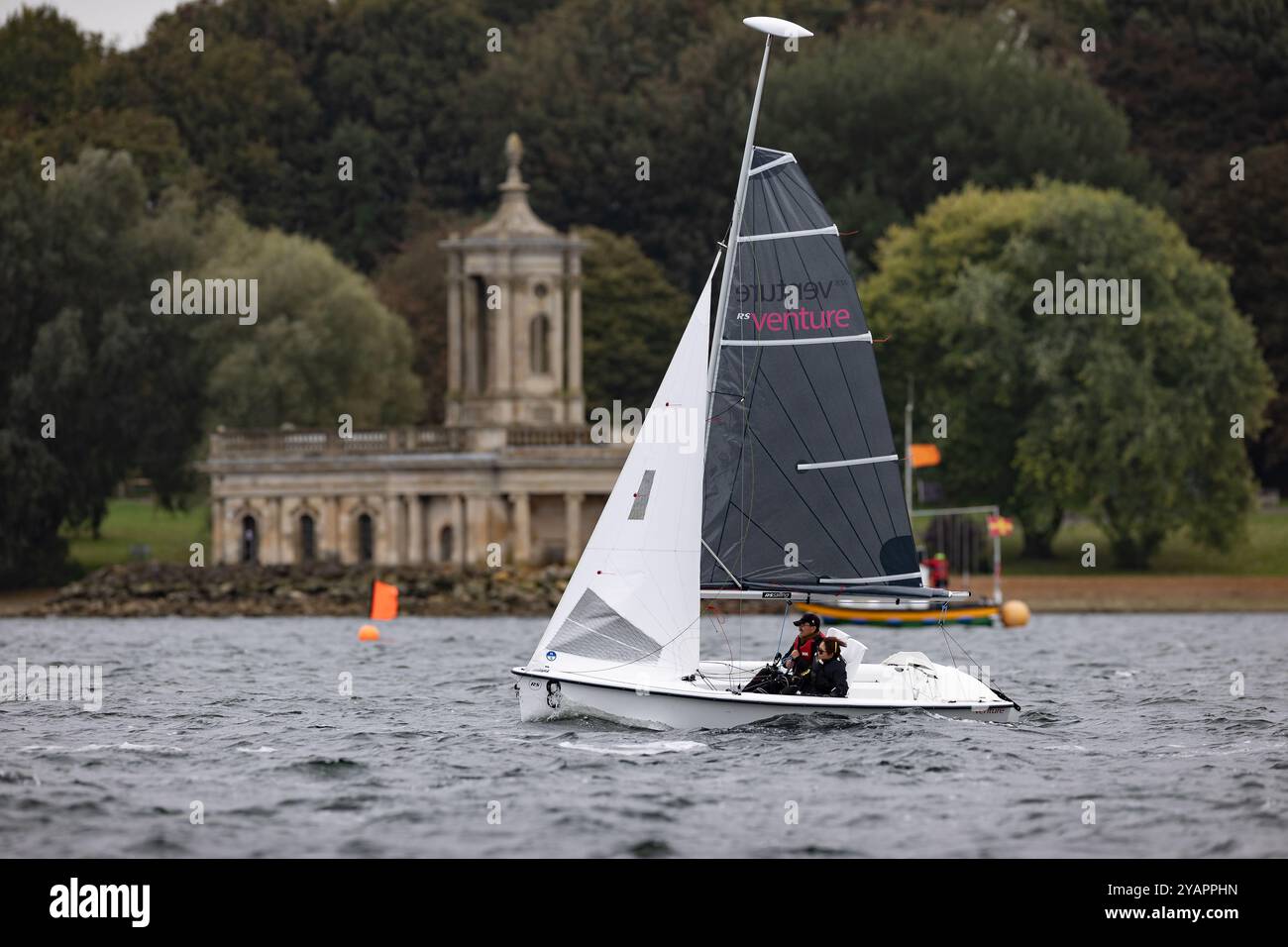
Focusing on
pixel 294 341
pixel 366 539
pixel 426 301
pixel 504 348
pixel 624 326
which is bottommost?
pixel 366 539

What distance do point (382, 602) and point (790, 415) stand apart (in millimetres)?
36242

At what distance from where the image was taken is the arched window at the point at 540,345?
9231cm

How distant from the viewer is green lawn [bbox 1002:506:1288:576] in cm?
8969

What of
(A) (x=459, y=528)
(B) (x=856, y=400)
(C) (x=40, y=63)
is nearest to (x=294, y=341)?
(A) (x=459, y=528)

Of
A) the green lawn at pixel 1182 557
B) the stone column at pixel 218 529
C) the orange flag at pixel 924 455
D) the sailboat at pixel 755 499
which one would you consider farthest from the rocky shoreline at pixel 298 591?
the sailboat at pixel 755 499

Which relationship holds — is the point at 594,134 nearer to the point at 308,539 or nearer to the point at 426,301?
the point at 426,301

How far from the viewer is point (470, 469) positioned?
88.4m

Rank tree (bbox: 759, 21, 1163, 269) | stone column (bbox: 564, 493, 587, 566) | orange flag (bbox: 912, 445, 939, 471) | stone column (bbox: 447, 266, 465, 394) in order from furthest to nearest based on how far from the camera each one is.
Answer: tree (bbox: 759, 21, 1163, 269), stone column (bbox: 447, 266, 465, 394), stone column (bbox: 564, 493, 587, 566), orange flag (bbox: 912, 445, 939, 471)

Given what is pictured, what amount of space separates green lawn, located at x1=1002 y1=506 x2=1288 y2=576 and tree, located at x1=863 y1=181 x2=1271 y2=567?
34.1 inches

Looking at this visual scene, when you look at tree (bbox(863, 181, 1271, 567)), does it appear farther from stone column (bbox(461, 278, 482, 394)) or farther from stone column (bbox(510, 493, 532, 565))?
stone column (bbox(510, 493, 532, 565))

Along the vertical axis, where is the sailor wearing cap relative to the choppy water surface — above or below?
above

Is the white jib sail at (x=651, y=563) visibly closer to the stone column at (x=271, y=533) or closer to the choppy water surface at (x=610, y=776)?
the choppy water surface at (x=610, y=776)

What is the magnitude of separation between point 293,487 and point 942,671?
51702mm

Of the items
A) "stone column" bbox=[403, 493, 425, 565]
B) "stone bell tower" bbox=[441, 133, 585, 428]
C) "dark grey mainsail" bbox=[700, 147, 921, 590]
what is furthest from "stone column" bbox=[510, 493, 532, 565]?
"dark grey mainsail" bbox=[700, 147, 921, 590]
